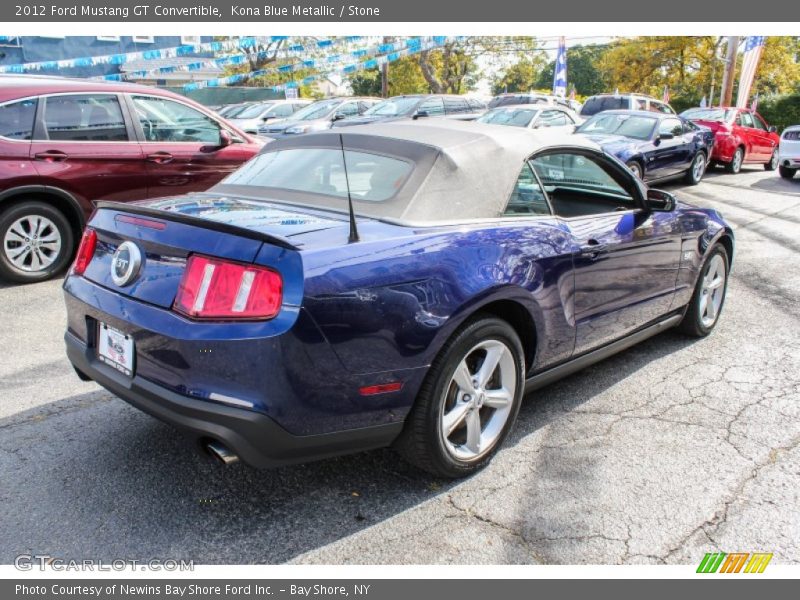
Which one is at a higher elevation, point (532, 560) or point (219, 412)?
point (219, 412)

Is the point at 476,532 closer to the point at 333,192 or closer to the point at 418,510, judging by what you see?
the point at 418,510

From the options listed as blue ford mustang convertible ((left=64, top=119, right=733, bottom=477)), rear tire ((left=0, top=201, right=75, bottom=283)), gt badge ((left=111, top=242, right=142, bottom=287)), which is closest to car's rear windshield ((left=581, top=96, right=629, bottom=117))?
rear tire ((left=0, top=201, right=75, bottom=283))

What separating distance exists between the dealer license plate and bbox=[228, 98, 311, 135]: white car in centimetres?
1443

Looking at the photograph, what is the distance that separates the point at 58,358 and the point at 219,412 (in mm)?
2617

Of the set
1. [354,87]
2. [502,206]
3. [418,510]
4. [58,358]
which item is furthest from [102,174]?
[354,87]

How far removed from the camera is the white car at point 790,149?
15.5 metres

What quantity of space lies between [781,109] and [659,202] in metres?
37.3

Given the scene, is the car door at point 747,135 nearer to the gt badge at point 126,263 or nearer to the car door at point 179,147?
the car door at point 179,147

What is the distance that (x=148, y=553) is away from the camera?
2.49m

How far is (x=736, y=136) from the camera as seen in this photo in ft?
54.2

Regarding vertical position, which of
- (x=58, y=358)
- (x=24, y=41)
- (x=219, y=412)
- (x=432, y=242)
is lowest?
(x=58, y=358)

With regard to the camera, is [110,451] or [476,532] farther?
[110,451]

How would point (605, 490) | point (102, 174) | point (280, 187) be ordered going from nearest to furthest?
point (605, 490) → point (280, 187) → point (102, 174)

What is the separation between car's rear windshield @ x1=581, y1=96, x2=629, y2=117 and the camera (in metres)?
18.7
